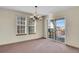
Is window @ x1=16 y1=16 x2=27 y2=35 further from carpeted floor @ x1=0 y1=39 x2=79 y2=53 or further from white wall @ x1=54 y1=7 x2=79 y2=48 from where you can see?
white wall @ x1=54 y1=7 x2=79 y2=48

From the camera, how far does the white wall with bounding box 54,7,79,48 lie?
466cm

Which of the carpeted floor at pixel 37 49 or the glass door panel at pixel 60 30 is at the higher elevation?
the glass door panel at pixel 60 30

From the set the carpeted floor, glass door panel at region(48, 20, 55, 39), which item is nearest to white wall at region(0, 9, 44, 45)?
the carpeted floor

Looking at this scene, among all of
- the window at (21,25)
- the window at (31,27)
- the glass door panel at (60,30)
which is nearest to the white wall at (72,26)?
the glass door panel at (60,30)

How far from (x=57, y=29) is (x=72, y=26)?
154 centimetres

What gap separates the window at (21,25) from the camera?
243 inches

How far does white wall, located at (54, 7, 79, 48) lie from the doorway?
50 cm

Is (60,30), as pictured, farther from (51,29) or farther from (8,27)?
(8,27)

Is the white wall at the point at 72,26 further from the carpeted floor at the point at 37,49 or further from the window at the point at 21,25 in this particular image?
the window at the point at 21,25

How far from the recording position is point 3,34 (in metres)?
5.20

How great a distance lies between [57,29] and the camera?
6.35 m

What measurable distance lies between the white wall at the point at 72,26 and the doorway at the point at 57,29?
501mm

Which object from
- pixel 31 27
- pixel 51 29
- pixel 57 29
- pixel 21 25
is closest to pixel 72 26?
pixel 57 29

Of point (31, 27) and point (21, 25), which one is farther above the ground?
point (21, 25)
